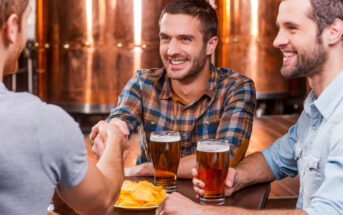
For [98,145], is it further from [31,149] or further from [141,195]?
[31,149]

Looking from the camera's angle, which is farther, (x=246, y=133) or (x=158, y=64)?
(x=158, y=64)

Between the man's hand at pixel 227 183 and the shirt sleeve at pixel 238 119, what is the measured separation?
319mm

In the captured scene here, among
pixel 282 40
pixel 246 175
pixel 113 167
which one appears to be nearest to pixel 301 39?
pixel 282 40

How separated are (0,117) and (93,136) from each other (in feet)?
2.56

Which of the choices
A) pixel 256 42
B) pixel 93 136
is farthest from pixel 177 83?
pixel 256 42

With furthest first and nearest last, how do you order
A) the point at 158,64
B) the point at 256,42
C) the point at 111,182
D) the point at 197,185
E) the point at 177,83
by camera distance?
the point at 256,42, the point at 158,64, the point at 177,83, the point at 197,185, the point at 111,182

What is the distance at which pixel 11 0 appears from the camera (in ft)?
3.06

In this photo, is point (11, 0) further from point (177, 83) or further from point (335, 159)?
point (177, 83)

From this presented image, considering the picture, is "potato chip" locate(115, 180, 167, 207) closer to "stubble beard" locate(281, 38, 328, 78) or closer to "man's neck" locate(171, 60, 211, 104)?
"stubble beard" locate(281, 38, 328, 78)

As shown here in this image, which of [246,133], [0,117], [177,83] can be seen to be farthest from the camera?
[177,83]

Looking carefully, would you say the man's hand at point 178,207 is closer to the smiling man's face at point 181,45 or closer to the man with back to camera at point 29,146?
the man with back to camera at point 29,146

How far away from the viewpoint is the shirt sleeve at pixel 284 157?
167 cm

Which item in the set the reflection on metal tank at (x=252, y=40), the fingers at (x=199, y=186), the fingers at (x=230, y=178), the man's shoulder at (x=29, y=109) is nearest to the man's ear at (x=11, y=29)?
the man's shoulder at (x=29, y=109)

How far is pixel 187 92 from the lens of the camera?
2109 mm
